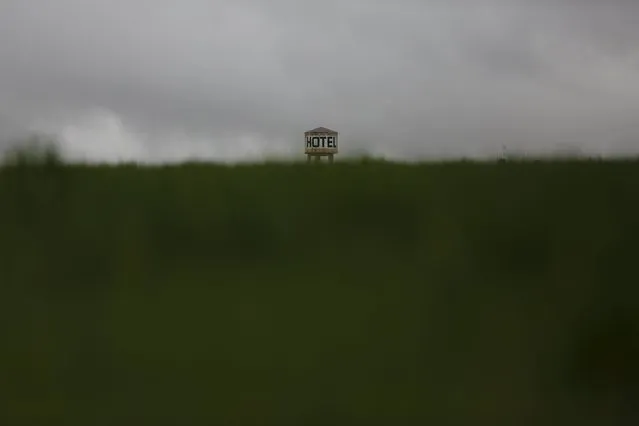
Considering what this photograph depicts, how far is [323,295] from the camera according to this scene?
6664 mm

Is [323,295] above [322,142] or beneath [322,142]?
beneath

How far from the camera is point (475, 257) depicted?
6738 millimetres

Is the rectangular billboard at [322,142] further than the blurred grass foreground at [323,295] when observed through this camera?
Yes

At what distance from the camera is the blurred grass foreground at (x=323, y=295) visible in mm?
6434

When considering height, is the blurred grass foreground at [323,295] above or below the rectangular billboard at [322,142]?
below

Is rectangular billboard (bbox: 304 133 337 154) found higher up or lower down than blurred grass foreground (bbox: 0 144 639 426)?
higher up

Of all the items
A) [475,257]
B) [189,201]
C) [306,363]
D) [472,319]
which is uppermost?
[189,201]

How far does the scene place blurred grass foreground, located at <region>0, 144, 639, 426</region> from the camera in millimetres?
6434

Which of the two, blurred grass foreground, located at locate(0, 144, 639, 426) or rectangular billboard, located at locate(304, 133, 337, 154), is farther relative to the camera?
rectangular billboard, located at locate(304, 133, 337, 154)

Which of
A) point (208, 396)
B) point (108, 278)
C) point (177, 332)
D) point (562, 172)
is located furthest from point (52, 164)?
point (562, 172)

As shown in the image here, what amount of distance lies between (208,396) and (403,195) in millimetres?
2837

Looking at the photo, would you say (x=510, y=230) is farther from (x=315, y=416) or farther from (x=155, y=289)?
(x=155, y=289)

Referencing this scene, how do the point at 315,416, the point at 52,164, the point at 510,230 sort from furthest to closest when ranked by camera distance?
the point at 52,164 → the point at 510,230 → the point at 315,416

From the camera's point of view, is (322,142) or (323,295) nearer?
(323,295)
